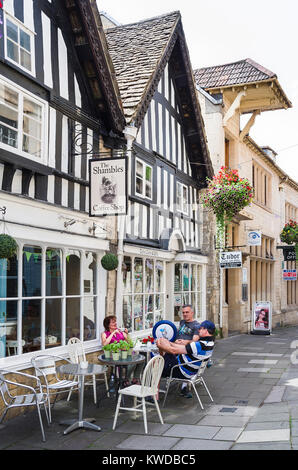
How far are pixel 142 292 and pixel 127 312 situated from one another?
86 cm

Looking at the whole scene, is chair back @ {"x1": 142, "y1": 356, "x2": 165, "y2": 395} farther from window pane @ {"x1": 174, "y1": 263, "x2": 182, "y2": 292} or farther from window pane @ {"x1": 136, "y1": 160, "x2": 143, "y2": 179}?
window pane @ {"x1": 174, "y1": 263, "x2": 182, "y2": 292}

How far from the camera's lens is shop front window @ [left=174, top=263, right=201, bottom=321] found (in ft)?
43.2

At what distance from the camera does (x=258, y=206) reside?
20906 mm

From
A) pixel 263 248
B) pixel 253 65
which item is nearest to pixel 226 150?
pixel 253 65

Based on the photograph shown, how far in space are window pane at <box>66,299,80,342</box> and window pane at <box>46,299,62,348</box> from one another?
0.27 meters

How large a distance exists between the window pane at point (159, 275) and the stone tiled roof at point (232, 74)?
7.55 meters

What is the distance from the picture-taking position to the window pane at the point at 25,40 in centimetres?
741

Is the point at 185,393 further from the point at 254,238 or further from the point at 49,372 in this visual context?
the point at 254,238

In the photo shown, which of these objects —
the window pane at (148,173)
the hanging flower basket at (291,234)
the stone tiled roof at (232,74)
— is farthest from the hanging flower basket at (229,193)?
the hanging flower basket at (291,234)

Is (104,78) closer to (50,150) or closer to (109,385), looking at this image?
(50,150)

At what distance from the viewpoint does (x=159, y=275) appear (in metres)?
12.2

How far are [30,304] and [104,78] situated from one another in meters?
3.97

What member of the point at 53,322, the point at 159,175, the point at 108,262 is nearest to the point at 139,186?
the point at 159,175

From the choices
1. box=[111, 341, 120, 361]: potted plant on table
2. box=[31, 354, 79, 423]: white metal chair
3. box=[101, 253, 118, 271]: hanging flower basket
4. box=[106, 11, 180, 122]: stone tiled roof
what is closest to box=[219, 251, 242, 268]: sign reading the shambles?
box=[106, 11, 180, 122]: stone tiled roof
